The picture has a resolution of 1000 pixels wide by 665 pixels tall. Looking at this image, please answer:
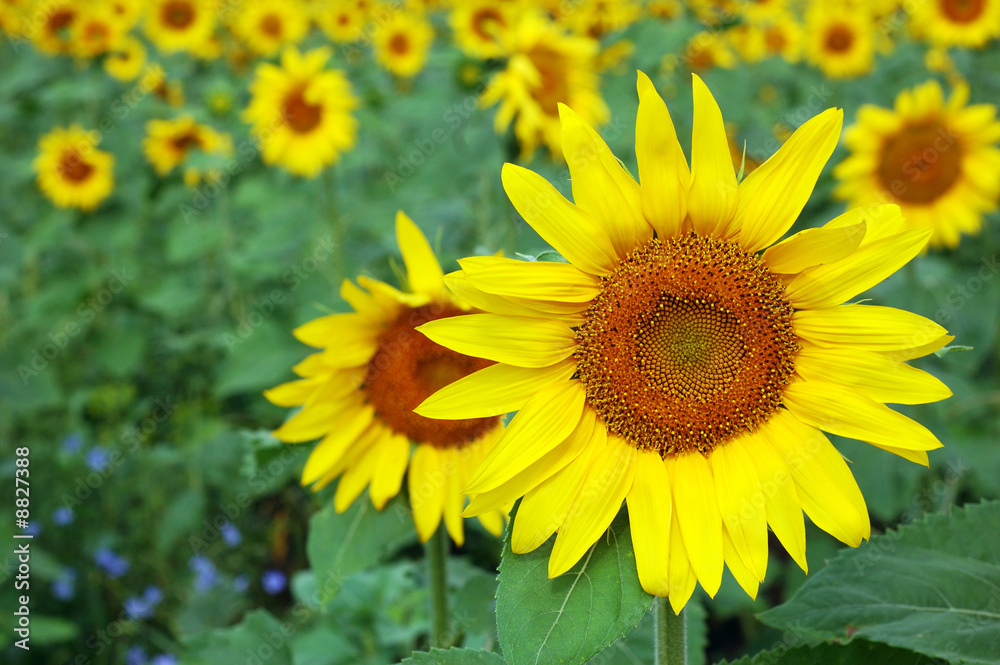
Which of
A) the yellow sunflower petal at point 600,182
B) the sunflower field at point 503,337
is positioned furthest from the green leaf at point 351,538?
the yellow sunflower petal at point 600,182

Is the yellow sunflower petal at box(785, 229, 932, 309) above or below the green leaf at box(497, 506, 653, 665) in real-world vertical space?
above

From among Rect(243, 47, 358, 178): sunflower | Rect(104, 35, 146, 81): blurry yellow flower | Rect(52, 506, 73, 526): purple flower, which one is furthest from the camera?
Rect(104, 35, 146, 81): blurry yellow flower

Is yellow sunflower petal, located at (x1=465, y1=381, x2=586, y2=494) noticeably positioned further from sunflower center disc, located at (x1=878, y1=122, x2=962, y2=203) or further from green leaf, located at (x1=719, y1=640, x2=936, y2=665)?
sunflower center disc, located at (x1=878, y1=122, x2=962, y2=203)

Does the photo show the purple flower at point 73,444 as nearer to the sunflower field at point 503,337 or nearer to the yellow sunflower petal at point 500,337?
the sunflower field at point 503,337

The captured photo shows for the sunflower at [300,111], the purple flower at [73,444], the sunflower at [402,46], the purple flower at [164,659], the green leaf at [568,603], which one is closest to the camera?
the green leaf at [568,603]

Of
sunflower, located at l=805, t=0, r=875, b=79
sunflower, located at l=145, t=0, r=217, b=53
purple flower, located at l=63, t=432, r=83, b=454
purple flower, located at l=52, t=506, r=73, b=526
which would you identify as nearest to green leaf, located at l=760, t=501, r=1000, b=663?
purple flower, located at l=52, t=506, r=73, b=526

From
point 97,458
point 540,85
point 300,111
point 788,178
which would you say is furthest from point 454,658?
point 300,111

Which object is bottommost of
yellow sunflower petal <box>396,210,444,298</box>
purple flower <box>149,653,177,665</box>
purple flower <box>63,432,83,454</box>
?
purple flower <box>149,653,177,665</box>
